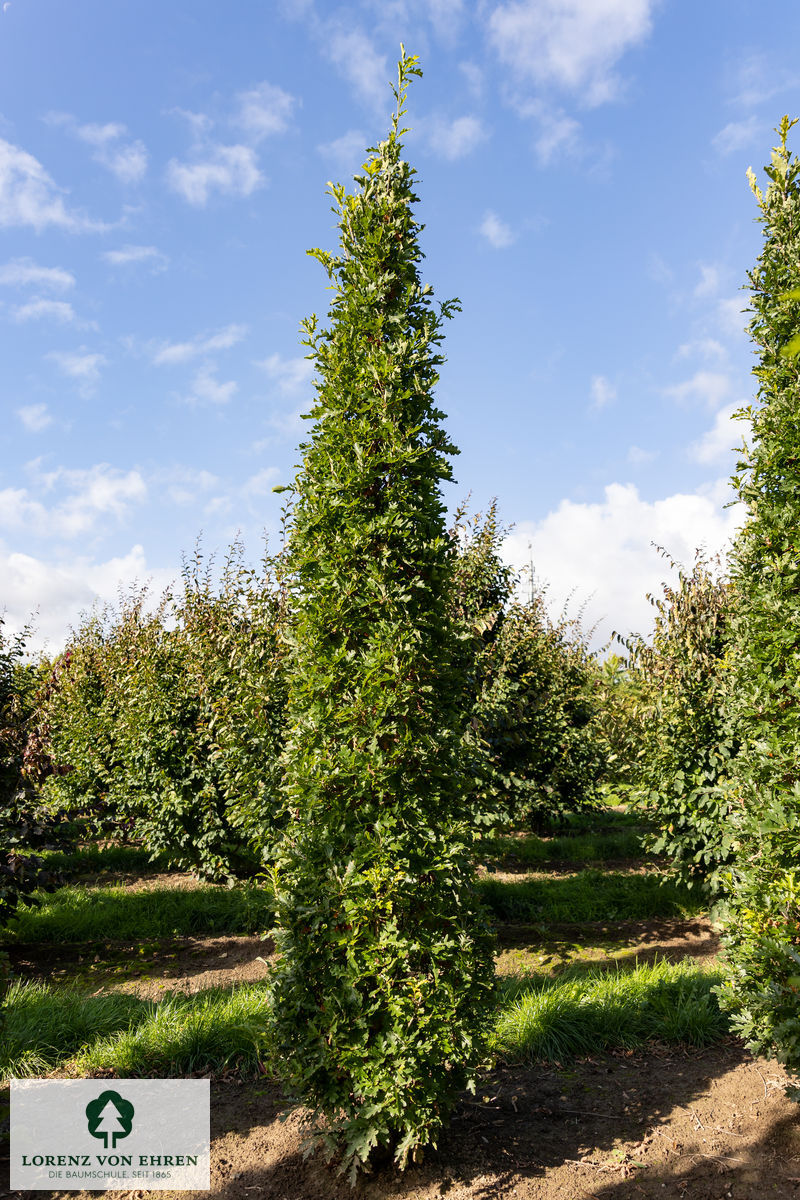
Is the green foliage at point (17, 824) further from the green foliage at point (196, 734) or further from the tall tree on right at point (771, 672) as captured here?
the tall tree on right at point (771, 672)

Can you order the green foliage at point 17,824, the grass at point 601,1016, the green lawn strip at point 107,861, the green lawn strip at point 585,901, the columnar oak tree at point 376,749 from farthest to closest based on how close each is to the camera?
1. the green lawn strip at point 107,861
2. the green lawn strip at point 585,901
3. the green foliage at point 17,824
4. the grass at point 601,1016
5. the columnar oak tree at point 376,749

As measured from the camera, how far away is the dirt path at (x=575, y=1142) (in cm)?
370

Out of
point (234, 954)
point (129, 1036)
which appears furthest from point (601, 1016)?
point (234, 954)

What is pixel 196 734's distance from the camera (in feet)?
31.7

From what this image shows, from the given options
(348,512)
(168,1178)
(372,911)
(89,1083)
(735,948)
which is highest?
(348,512)

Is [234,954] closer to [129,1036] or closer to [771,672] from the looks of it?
[129,1036]

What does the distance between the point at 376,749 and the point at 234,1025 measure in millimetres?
2661

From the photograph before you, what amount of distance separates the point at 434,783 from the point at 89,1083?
2.88 meters

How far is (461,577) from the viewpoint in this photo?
30.7 ft

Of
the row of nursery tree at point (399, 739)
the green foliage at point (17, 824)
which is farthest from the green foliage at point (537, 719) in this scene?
the green foliage at point (17, 824)

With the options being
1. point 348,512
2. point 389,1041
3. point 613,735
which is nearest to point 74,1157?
point 389,1041

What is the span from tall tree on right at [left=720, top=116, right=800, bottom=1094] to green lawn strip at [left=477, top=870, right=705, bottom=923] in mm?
3643

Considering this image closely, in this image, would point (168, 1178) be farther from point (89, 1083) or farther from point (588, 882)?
point (588, 882)

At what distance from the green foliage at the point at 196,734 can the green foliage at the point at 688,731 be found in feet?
14.0
